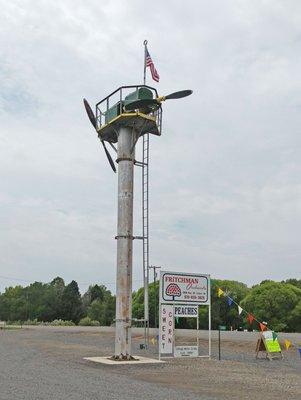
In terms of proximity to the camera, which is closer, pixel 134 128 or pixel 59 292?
pixel 134 128

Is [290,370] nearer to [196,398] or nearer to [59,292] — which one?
[196,398]

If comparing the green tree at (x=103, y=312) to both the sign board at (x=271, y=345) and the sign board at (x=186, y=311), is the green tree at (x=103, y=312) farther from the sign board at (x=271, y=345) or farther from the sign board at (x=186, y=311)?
the sign board at (x=186, y=311)

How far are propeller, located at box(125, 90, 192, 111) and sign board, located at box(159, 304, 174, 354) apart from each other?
26.9ft

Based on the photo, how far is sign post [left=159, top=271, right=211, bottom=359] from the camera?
21.2 metres

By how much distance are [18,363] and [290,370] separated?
375 inches

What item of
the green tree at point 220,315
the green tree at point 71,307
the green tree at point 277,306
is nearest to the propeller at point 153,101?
the green tree at point 277,306

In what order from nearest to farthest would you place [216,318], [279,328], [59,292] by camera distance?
1. [279,328]
2. [216,318]
3. [59,292]

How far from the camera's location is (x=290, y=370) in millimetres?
18344

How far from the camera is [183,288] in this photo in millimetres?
21922

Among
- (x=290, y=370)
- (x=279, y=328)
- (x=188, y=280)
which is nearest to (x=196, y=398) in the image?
(x=290, y=370)

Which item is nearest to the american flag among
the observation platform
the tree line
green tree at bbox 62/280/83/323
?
the observation platform

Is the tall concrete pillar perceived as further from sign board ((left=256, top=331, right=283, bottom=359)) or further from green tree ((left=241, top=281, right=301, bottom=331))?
green tree ((left=241, top=281, right=301, bottom=331))

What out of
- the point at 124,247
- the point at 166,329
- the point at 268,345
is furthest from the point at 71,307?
the point at 124,247

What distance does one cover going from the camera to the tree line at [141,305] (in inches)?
2417
